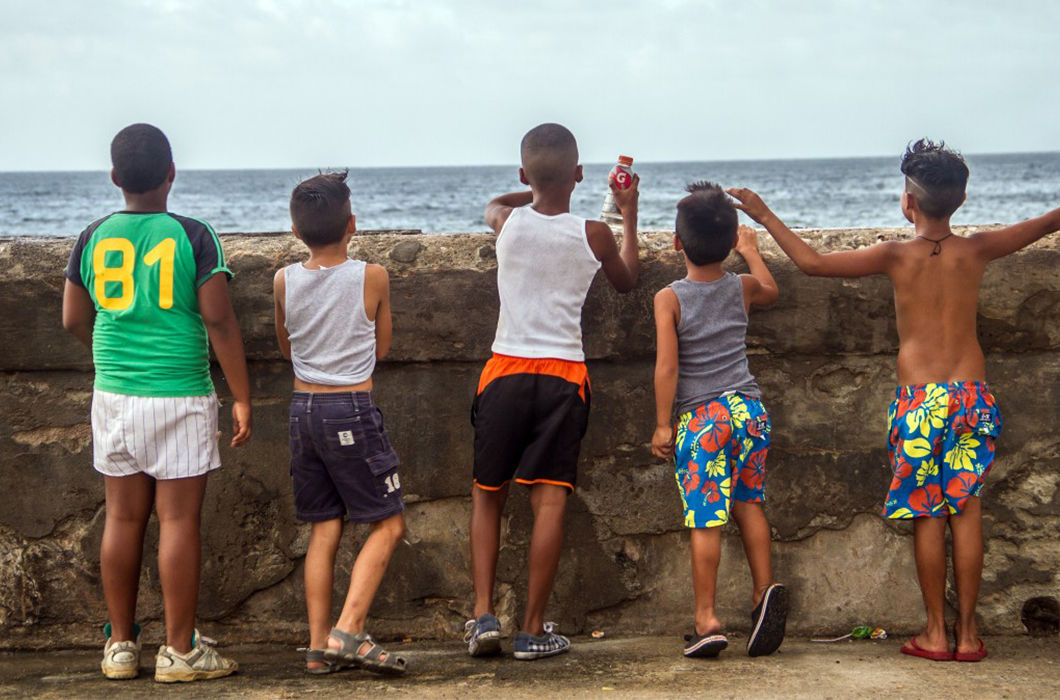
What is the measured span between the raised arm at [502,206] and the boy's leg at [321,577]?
3.13ft

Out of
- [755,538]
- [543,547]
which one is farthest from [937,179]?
[543,547]

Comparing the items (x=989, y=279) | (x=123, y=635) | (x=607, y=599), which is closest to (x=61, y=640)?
(x=123, y=635)

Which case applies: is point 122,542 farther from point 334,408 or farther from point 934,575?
point 934,575

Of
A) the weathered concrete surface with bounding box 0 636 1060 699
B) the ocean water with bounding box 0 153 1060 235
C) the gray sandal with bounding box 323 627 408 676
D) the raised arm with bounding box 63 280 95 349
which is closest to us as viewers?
the weathered concrete surface with bounding box 0 636 1060 699

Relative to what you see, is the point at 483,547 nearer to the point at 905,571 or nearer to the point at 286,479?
the point at 286,479

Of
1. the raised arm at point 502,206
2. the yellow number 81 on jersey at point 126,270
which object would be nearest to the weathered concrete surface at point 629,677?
the yellow number 81 on jersey at point 126,270

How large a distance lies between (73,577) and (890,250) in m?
2.63

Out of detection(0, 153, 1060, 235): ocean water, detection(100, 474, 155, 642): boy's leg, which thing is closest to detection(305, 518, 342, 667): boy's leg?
detection(100, 474, 155, 642): boy's leg

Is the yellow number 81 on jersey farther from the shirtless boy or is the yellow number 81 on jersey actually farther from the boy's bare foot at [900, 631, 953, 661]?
the boy's bare foot at [900, 631, 953, 661]

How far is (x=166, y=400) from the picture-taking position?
3.13 metres

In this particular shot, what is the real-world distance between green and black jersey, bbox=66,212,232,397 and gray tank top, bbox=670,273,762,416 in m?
1.28

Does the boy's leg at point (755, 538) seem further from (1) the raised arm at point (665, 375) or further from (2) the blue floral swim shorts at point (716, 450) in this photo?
(1) the raised arm at point (665, 375)

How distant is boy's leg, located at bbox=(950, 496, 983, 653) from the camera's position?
10.9 ft

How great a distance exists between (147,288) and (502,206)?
3.41 feet
